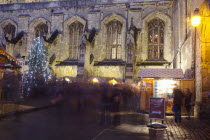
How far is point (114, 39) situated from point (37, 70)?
317 inches

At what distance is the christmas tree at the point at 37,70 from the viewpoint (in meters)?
19.6

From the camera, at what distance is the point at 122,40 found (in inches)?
918

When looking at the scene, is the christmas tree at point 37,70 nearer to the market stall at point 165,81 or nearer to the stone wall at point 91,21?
the stone wall at point 91,21

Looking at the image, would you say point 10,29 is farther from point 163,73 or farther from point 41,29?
point 163,73

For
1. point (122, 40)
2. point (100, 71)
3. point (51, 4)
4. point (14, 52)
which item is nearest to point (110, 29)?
point (122, 40)

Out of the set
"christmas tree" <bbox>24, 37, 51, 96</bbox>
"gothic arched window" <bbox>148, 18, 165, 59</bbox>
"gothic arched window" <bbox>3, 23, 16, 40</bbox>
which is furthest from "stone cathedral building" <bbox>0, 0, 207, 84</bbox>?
"christmas tree" <bbox>24, 37, 51, 96</bbox>

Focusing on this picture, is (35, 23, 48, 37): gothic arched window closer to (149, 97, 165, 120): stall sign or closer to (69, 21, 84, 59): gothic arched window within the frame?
(69, 21, 84, 59): gothic arched window

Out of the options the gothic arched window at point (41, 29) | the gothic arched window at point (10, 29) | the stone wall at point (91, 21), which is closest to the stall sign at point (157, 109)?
the stone wall at point (91, 21)

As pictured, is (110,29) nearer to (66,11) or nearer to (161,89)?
(66,11)

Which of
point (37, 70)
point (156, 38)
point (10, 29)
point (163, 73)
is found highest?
point (10, 29)

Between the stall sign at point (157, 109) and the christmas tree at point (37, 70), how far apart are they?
12.5 metres

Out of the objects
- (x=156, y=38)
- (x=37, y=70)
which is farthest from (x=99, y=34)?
(x=37, y=70)

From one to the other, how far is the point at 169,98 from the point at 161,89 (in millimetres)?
696

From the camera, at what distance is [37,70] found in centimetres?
2048
